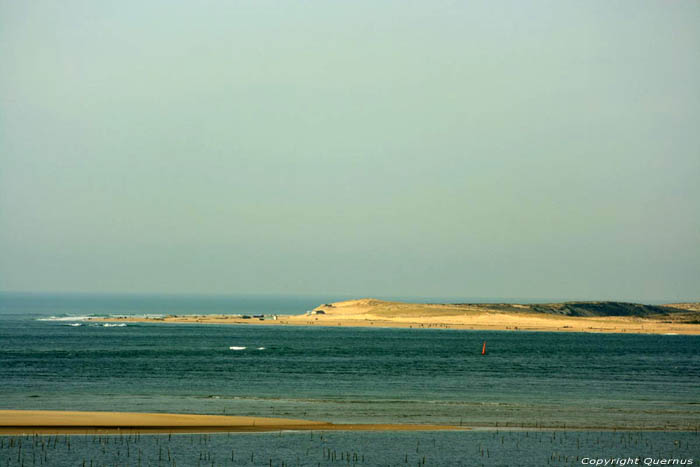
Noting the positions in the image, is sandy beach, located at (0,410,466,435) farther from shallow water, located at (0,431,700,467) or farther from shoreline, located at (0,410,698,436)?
shallow water, located at (0,431,700,467)

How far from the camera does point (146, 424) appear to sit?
4353cm

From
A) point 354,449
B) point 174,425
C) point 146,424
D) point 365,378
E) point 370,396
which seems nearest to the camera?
point 354,449

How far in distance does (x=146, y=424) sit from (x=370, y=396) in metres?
20.0

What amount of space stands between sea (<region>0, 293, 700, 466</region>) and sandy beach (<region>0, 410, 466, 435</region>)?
1.57 meters

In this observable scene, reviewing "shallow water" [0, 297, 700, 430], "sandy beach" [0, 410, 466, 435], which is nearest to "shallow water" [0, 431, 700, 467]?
"sandy beach" [0, 410, 466, 435]

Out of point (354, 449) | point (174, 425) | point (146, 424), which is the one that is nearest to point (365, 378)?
point (174, 425)

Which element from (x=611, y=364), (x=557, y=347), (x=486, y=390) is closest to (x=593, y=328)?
(x=557, y=347)

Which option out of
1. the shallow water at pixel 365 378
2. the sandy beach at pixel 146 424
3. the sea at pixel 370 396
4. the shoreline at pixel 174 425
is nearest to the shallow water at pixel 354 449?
the sea at pixel 370 396

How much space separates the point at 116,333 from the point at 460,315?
302 feet

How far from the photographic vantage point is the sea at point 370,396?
3791cm

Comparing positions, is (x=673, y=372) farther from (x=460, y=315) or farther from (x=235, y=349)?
(x=460, y=315)

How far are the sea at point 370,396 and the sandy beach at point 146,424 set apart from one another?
5.16 feet

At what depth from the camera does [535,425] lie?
45969 millimetres

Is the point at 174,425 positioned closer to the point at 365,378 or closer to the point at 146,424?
the point at 146,424
